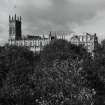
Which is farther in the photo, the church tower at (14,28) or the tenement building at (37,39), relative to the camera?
the church tower at (14,28)

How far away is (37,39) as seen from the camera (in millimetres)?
156500

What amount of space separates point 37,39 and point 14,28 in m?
18.9

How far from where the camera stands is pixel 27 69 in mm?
49562

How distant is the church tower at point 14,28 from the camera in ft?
539

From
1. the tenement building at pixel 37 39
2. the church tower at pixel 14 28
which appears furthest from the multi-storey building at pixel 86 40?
the church tower at pixel 14 28

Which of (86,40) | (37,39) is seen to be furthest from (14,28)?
(86,40)

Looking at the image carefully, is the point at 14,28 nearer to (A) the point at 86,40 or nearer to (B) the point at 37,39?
(B) the point at 37,39

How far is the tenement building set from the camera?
14025cm

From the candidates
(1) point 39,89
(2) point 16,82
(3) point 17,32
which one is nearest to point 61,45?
(2) point 16,82

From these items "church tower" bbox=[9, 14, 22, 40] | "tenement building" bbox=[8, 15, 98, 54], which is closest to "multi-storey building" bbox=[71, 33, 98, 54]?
"tenement building" bbox=[8, 15, 98, 54]

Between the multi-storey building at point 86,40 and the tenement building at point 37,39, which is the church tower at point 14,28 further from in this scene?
the multi-storey building at point 86,40

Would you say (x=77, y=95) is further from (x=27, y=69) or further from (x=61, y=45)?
(x=61, y=45)

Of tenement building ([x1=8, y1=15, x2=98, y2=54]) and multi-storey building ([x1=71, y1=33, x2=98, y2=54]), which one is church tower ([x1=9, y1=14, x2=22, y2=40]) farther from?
multi-storey building ([x1=71, y1=33, x2=98, y2=54])

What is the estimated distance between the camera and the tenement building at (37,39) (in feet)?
460
